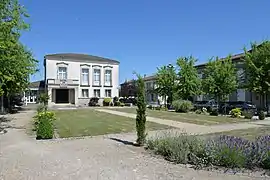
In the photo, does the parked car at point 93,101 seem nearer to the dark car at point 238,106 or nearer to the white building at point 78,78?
the white building at point 78,78

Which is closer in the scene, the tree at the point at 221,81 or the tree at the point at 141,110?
the tree at the point at 141,110

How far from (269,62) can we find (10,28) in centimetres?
2533

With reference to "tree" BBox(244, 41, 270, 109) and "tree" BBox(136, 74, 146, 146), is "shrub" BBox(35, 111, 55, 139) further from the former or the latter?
"tree" BBox(244, 41, 270, 109)

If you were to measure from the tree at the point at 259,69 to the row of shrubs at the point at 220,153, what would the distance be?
932 inches

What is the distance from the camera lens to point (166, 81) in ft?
137

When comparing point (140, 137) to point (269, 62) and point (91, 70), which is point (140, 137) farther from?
point (91, 70)

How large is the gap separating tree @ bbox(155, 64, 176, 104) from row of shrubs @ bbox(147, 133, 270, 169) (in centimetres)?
3210

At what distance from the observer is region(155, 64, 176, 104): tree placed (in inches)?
1644

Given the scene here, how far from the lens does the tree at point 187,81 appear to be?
38469 mm

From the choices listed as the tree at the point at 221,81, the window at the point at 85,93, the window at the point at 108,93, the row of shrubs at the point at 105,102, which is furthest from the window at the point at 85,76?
the tree at the point at 221,81

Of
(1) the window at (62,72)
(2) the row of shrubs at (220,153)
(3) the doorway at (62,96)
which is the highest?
(1) the window at (62,72)

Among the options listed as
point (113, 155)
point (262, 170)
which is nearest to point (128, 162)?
point (113, 155)

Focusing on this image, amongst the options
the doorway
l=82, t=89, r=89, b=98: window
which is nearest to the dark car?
l=82, t=89, r=89, b=98: window

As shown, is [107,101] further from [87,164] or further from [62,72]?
[87,164]
